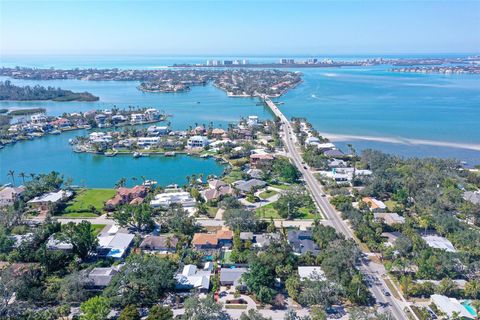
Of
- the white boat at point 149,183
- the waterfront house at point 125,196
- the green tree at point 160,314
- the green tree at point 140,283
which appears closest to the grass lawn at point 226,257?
the green tree at point 140,283

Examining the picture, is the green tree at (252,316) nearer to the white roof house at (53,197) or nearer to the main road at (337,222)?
the main road at (337,222)

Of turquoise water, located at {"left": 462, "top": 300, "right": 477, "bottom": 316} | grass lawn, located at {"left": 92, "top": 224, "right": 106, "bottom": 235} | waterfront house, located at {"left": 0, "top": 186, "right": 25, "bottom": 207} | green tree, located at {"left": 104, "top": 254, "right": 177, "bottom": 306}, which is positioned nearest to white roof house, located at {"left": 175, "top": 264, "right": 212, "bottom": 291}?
green tree, located at {"left": 104, "top": 254, "right": 177, "bottom": 306}

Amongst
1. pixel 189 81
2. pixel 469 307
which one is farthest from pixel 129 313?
pixel 189 81

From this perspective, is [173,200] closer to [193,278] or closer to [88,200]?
[88,200]

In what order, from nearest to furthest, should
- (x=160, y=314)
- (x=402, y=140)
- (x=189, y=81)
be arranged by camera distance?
(x=160, y=314), (x=402, y=140), (x=189, y=81)

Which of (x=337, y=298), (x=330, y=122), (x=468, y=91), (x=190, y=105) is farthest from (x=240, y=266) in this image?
(x=468, y=91)
